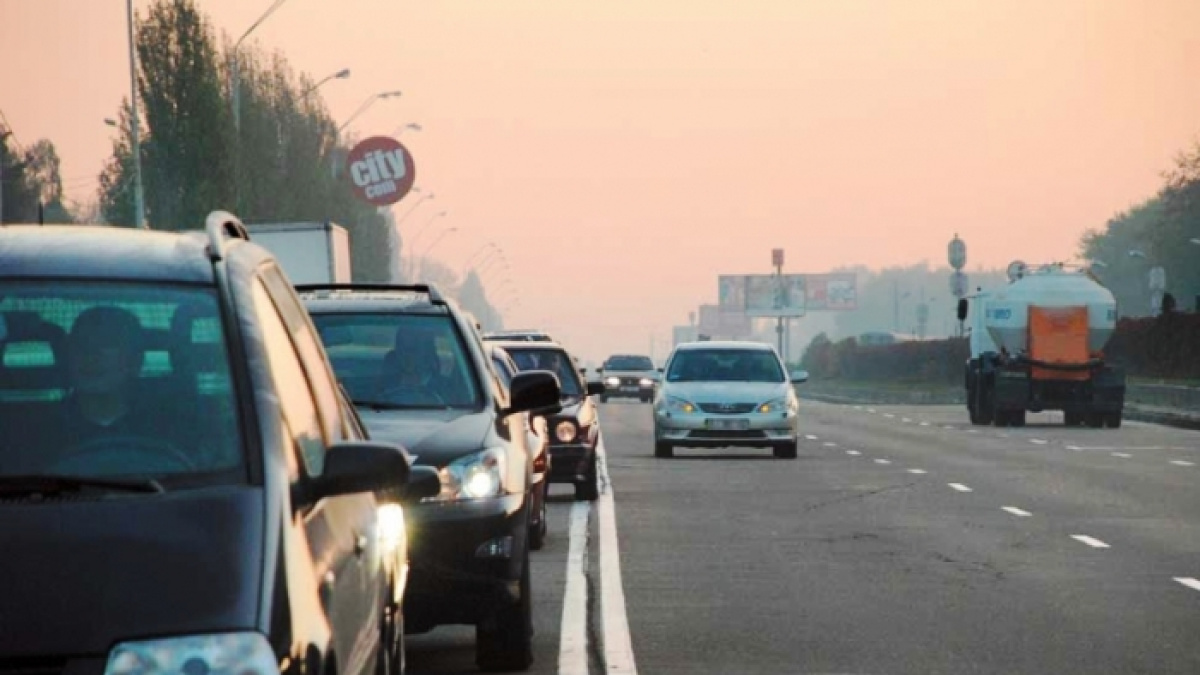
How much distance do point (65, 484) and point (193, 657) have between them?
68 centimetres

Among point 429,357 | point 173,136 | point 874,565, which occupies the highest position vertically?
point 173,136

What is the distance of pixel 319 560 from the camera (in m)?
5.56

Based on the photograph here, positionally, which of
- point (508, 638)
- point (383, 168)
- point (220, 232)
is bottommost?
point (508, 638)

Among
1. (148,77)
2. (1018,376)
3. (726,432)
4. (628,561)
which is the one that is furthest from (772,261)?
(628,561)

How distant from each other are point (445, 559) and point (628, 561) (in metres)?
7.05

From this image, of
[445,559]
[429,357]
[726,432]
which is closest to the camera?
[445,559]

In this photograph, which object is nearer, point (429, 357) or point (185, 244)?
point (185, 244)

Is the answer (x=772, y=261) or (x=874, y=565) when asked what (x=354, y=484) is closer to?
(x=874, y=565)

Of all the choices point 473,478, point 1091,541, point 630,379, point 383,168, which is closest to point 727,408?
point 1091,541

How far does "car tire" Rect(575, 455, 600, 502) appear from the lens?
988 inches

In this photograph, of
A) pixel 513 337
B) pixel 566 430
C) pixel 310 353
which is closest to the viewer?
pixel 310 353

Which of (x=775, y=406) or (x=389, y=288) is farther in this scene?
(x=775, y=406)

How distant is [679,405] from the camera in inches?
1403

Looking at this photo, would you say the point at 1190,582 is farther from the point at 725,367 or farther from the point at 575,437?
the point at 725,367
